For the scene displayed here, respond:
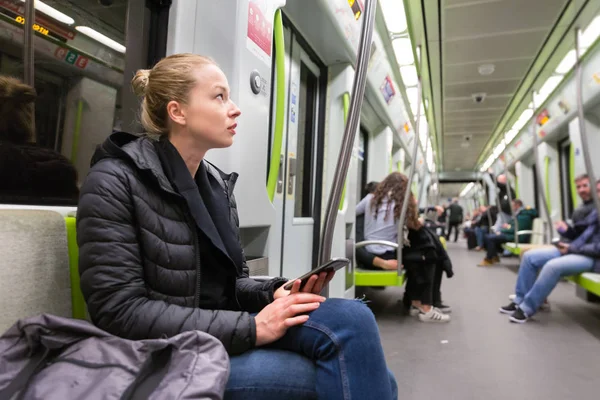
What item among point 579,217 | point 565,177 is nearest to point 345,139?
point 579,217

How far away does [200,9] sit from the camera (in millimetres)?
1604

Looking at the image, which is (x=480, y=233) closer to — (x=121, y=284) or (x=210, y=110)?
(x=210, y=110)

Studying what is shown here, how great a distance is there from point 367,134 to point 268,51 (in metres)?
4.04

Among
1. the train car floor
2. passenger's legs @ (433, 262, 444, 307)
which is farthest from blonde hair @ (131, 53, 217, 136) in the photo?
passenger's legs @ (433, 262, 444, 307)

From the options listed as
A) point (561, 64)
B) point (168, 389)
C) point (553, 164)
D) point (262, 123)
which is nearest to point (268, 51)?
point (262, 123)

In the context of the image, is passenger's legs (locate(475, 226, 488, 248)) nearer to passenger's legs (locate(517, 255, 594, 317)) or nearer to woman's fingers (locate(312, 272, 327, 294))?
passenger's legs (locate(517, 255, 594, 317))

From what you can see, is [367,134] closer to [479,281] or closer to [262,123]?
[479,281]

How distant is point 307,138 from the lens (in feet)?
10.6

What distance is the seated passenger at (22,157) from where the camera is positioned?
3.79 feet

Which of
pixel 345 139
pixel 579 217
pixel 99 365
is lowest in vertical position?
pixel 99 365

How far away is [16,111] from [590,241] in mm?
4163

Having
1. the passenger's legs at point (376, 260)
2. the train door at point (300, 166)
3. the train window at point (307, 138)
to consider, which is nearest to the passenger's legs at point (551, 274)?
the passenger's legs at point (376, 260)

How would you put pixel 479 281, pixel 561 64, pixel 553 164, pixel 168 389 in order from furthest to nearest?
pixel 553 164, pixel 479 281, pixel 561 64, pixel 168 389

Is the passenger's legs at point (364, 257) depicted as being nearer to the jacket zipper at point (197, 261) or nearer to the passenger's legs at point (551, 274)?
the passenger's legs at point (551, 274)
